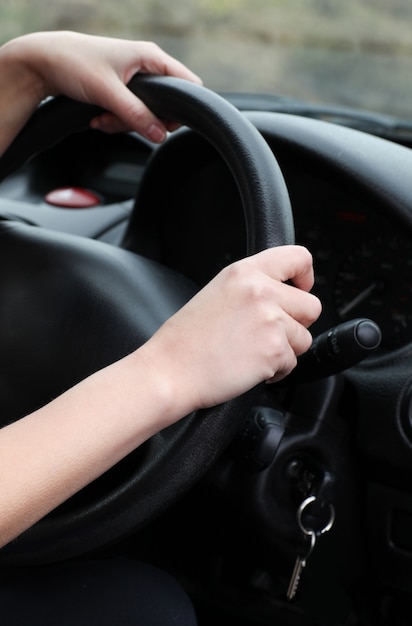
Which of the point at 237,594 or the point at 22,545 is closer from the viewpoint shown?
the point at 22,545

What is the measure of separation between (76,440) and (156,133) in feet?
1.37

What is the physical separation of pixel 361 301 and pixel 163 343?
536mm

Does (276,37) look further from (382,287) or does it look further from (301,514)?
(301,514)

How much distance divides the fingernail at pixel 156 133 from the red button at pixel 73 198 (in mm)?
527

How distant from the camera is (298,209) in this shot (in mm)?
1200

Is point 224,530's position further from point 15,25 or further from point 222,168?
point 15,25

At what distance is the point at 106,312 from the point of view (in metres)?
0.90

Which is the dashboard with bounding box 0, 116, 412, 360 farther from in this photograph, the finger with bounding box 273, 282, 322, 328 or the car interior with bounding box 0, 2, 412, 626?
the finger with bounding box 273, 282, 322, 328

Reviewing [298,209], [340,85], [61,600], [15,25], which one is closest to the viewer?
[61,600]

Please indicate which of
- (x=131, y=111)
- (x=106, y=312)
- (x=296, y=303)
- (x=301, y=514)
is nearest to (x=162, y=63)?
(x=131, y=111)

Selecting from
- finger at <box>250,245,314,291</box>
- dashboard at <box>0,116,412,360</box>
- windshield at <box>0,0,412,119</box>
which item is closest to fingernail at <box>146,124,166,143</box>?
dashboard at <box>0,116,412,360</box>

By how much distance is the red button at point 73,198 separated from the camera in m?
1.48

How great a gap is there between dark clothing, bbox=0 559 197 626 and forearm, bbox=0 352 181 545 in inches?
7.7

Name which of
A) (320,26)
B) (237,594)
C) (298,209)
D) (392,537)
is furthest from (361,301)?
(320,26)
